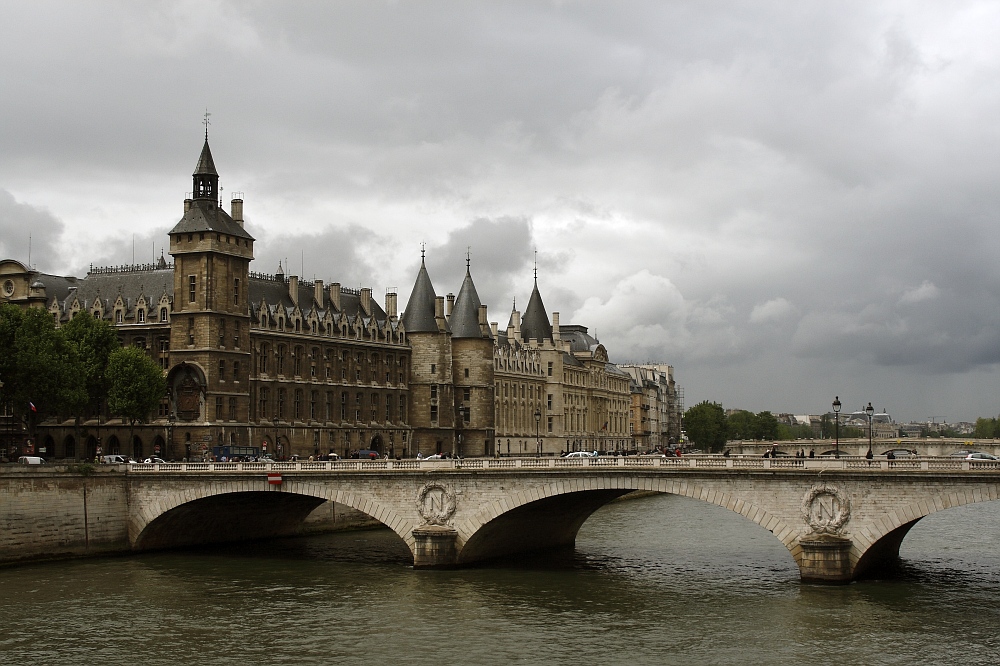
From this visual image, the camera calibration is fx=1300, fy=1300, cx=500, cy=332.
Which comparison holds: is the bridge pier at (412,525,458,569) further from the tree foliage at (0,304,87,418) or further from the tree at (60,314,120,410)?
the tree at (60,314,120,410)

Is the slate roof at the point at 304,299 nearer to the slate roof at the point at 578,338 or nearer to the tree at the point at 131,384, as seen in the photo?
the tree at the point at 131,384

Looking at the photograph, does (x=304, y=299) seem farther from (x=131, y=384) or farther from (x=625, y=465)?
(x=625, y=465)

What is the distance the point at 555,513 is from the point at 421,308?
2489 inches

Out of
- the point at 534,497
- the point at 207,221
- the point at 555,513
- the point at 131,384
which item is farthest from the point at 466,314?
the point at 534,497

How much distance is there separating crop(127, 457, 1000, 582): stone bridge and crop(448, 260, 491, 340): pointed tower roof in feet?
171

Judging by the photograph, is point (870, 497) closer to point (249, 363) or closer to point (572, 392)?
point (249, 363)

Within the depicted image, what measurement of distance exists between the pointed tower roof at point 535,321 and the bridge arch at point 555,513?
3760 inches

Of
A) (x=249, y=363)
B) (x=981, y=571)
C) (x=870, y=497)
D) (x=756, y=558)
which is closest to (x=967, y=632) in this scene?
(x=870, y=497)

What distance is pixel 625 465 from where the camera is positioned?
60.8m

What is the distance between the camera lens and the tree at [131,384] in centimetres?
9431

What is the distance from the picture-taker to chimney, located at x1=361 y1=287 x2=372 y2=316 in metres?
128

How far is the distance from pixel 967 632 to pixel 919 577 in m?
12.8

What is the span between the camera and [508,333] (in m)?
167

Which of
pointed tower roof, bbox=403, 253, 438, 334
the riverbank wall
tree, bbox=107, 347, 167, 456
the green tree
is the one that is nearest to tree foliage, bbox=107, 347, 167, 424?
tree, bbox=107, 347, 167, 456
